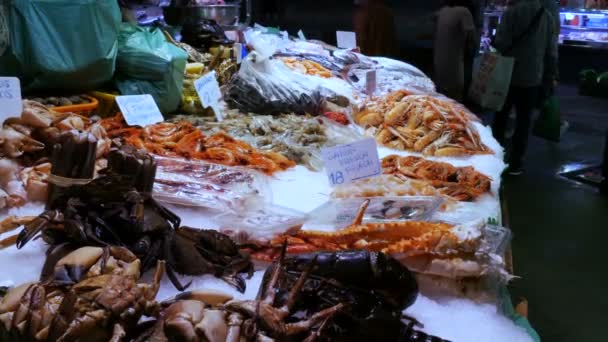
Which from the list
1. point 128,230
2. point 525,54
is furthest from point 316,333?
point 525,54

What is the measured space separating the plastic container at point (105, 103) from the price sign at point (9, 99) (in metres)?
0.97

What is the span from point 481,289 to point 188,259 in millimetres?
769

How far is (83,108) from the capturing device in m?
2.93

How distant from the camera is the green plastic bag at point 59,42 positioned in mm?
2764

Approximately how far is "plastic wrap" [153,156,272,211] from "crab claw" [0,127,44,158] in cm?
45

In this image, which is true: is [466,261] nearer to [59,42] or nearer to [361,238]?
[361,238]

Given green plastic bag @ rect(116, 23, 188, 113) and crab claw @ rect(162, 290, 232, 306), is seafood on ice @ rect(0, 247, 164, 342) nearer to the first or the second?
crab claw @ rect(162, 290, 232, 306)

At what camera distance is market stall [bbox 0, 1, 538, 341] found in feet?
3.54

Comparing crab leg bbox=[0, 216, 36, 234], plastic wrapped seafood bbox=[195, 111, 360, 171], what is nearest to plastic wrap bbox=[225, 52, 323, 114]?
plastic wrapped seafood bbox=[195, 111, 360, 171]

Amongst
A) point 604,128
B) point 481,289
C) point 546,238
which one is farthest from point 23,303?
point 604,128

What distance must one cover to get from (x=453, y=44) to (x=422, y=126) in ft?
11.0

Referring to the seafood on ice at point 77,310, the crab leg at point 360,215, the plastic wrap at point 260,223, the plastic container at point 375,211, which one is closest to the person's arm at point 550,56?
the plastic container at point 375,211

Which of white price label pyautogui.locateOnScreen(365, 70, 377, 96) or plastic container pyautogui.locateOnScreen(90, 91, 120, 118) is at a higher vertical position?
plastic container pyautogui.locateOnScreen(90, 91, 120, 118)

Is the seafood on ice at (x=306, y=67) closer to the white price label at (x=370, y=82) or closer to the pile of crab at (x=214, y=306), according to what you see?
the white price label at (x=370, y=82)
